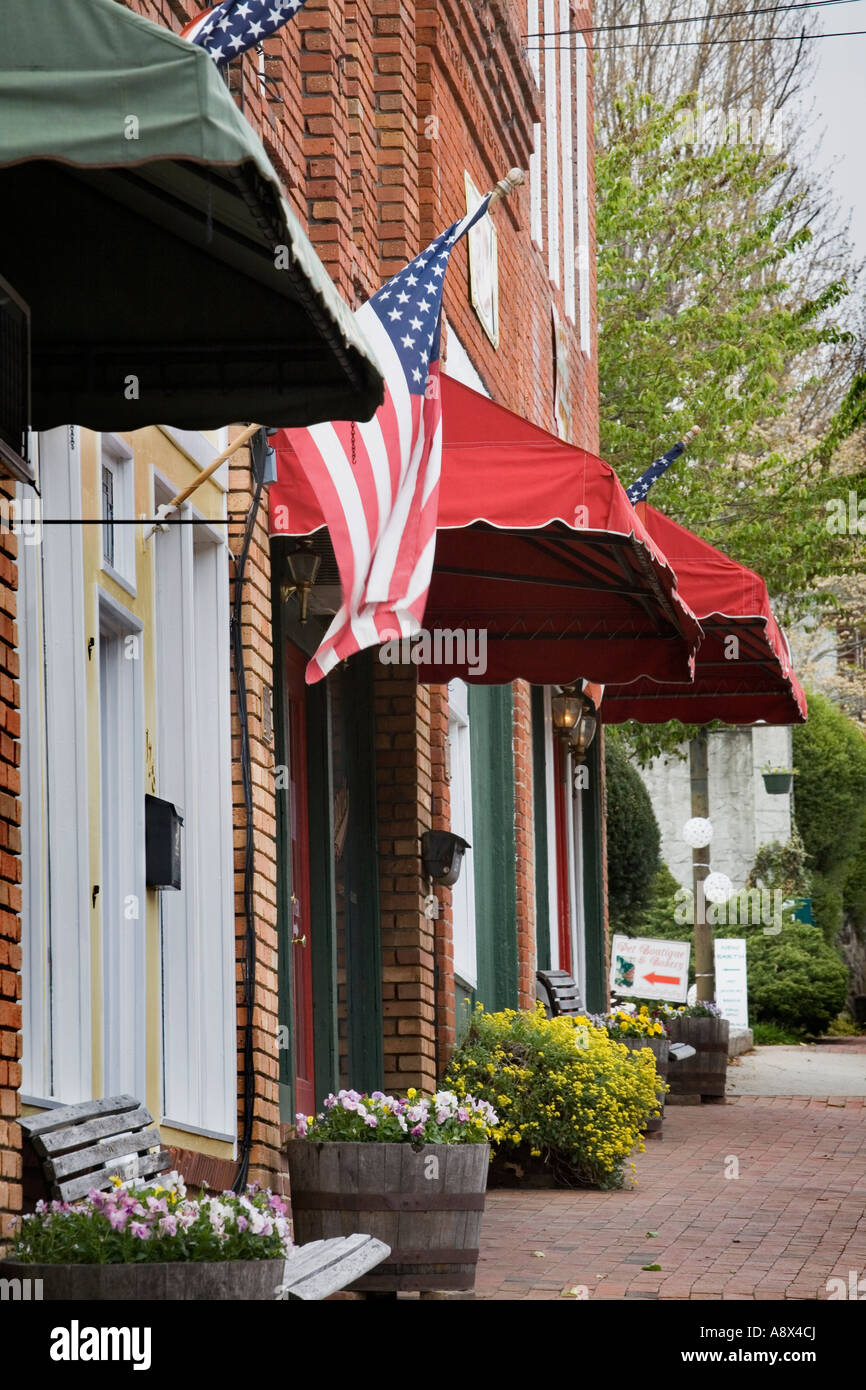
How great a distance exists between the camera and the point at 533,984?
14242mm

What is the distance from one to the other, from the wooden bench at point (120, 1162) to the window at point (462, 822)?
234 inches

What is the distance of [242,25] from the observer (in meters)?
4.70

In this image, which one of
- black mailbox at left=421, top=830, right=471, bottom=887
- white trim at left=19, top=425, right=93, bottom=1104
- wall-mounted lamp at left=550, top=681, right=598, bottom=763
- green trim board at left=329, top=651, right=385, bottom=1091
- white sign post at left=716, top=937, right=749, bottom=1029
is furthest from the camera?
white sign post at left=716, top=937, right=749, bottom=1029

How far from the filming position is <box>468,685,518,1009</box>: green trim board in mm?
13031

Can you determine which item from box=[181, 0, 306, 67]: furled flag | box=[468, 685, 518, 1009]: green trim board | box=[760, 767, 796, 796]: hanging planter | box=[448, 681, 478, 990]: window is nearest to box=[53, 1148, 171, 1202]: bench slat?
box=[181, 0, 306, 67]: furled flag

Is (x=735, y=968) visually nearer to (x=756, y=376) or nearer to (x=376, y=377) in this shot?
(x=756, y=376)

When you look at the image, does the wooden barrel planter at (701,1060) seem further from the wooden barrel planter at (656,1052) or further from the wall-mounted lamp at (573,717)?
the wall-mounted lamp at (573,717)

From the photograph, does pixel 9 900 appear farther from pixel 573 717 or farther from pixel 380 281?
pixel 573 717

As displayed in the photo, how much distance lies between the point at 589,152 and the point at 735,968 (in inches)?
372

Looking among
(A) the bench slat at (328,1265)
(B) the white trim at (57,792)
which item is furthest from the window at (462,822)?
(B) the white trim at (57,792)

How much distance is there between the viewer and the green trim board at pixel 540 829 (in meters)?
15.6

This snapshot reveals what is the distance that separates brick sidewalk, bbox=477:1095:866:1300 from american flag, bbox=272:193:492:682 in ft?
8.78

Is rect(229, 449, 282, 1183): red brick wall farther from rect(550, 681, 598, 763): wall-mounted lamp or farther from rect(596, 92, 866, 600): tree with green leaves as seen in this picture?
rect(596, 92, 866, 600): tree with green leaves

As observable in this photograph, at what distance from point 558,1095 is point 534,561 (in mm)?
3129
